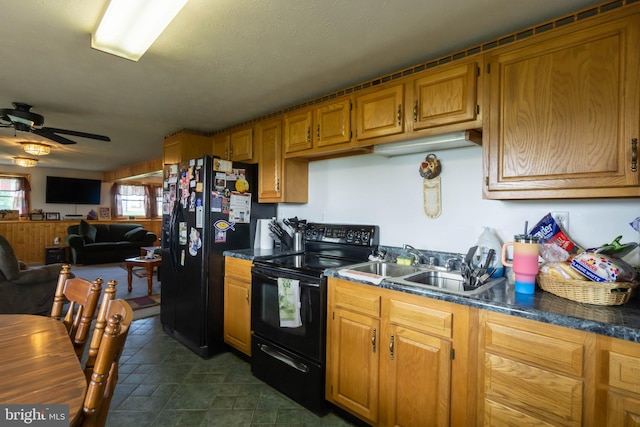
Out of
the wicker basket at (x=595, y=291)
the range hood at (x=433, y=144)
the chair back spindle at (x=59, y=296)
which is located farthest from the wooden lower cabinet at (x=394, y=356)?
the chair back spindle at (x=59, y=296)

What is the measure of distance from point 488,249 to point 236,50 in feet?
6.17

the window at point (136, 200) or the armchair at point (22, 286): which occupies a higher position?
the window at point (136, 200)

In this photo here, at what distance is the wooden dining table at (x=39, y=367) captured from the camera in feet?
2.73

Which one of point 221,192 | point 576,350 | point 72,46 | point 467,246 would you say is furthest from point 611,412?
point 72,46

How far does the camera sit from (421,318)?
156cm

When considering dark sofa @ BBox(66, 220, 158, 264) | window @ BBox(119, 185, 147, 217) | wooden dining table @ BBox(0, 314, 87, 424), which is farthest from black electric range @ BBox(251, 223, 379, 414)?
window @ BBox(119, 185, 147, 217)

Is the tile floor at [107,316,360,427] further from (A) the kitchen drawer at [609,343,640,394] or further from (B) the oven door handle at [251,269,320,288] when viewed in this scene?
(A) the kitchen drawer at [609,343,640,394]

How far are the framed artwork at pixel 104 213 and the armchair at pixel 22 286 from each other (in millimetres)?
5514

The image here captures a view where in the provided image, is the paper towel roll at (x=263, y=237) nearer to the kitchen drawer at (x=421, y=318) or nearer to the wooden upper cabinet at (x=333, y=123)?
the wooden upper cabinet at (x=333, y=123)

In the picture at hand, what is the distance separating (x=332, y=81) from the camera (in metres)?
2.32

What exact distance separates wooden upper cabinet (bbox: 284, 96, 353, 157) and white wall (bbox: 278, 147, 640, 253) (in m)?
0.36

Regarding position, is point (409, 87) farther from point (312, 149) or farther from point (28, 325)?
point (28, 325)

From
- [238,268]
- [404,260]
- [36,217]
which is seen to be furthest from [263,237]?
[36,217]

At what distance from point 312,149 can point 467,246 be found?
1317mm
